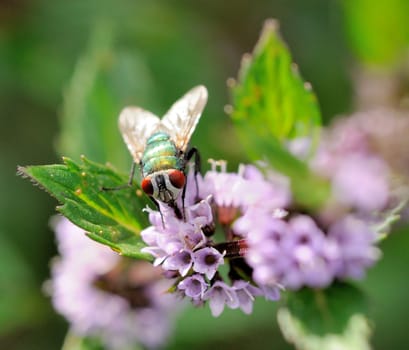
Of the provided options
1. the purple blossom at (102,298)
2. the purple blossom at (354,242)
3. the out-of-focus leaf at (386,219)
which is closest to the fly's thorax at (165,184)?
the purple blossom at (354,242)

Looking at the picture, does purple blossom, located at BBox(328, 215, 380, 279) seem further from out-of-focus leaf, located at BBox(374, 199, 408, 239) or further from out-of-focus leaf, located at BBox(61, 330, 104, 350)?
out-of-focus leaf, located at BBox(61, 330, 104, 350)

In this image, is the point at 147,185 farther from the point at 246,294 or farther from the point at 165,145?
the point at 246,294

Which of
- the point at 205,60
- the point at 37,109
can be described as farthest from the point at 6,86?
the point at 205,60

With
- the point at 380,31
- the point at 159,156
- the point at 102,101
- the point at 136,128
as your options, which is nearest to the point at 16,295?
the point at 102,101

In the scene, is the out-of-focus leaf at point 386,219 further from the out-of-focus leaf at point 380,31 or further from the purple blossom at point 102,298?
the out-of-focus leaf at point 380,31

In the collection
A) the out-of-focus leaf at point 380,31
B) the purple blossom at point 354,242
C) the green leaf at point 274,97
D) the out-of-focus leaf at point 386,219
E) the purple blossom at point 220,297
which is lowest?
the purple blossom at point 220,297

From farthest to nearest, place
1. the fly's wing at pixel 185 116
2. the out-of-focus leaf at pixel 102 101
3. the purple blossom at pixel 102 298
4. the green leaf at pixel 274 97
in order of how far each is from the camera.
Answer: the out-of-focus leaf at pixel 102 101 < the purple blossom at pixel 102 298 < the green leaf at pixel 274 97 < the fly's wing at pixel 185 116
